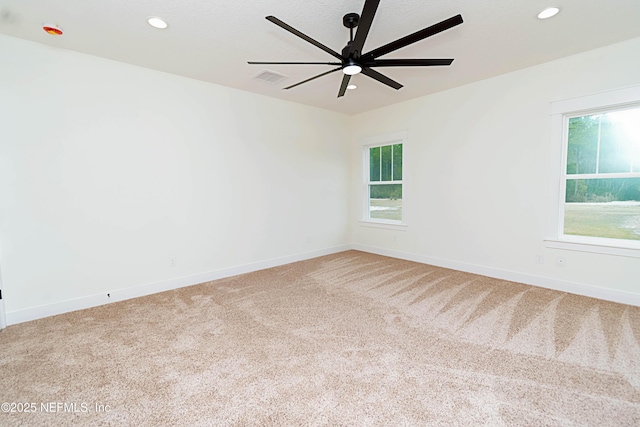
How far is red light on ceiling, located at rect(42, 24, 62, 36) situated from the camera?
2.43 m

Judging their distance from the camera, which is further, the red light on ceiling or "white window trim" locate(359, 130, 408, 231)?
"white window trim" locate(359, 130, 408, 231)

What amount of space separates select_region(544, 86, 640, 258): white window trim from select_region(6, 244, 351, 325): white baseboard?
362 cm

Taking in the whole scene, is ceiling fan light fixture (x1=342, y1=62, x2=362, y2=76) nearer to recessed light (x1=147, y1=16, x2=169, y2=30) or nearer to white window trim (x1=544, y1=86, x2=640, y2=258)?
recessed light (x1=147, y1=16, x2=169, y2=30)

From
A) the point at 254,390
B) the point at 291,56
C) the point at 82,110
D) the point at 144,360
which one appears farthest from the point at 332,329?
the point at 82,110

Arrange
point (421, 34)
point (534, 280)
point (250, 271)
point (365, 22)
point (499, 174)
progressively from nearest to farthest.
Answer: point (365, 22) → point (421, 34) → point (534, 280) → point (499, 174) → point (250, 271)

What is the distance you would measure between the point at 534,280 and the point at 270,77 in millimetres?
4176

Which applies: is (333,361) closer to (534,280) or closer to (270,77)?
(534,280)

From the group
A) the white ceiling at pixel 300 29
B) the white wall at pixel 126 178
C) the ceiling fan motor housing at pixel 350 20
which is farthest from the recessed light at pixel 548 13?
the white wall at pixel 126 178

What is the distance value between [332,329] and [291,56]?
2.82m

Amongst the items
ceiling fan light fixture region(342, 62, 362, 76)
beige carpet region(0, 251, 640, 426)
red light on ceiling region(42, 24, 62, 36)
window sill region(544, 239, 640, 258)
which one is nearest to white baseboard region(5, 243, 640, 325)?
beige carpet region(0, 251, 640, 426)

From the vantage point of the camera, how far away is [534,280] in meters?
3.54

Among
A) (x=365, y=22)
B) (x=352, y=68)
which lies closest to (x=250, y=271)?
(x=352, y=68)

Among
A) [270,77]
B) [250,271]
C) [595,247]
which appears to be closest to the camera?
[595,247]

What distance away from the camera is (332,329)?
2549 mm
